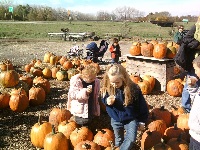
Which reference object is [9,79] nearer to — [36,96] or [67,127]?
[36,96]

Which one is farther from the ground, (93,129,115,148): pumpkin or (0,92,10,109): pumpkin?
(0,92,10,109): pumpkin

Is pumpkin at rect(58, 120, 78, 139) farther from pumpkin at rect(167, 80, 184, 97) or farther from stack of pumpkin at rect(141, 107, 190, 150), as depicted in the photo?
pumpkin at rect(167, 80, 184, 97)

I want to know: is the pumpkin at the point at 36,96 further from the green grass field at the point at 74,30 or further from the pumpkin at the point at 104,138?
the green grass field at the point at 74,30

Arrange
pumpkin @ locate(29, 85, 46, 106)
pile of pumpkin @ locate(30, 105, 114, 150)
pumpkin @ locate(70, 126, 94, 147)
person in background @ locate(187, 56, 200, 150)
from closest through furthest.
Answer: person in background @ locate(187, 56, 200, 150)
pile of pumpkin @ locate(30, 105, 114, 150)
pumpkin @ locate(70, 126, 94, 147)
pumpkin @ locate(29, 85, 46, 106)

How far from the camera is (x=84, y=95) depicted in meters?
4.43

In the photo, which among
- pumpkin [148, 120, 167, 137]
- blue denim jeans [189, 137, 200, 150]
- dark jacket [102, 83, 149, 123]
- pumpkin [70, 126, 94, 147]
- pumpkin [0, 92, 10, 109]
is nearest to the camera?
blue denim jeans [189, 137, 200, 150]

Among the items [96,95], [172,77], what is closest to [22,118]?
[96,95]

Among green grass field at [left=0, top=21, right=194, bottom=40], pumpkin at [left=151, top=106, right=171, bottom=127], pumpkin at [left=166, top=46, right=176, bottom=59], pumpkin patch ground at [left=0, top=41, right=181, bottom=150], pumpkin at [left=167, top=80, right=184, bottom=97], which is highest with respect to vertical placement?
green grass field at [left=0, top=21, right=194, bottom=40]

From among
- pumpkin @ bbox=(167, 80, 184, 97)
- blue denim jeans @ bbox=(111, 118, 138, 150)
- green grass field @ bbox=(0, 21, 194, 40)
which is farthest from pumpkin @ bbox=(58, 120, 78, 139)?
green grass field @ bbox=(0, 21, 194, 40)

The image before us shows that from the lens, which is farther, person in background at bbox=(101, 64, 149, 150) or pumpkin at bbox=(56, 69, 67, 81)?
pumpkin at bbox=(56, 69, 67, 81)

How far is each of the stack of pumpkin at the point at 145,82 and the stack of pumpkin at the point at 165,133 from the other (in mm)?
2099

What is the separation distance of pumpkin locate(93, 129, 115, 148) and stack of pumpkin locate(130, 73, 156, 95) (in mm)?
3272

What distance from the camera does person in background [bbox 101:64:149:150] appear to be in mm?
3754

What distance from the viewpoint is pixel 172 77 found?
802 cm
